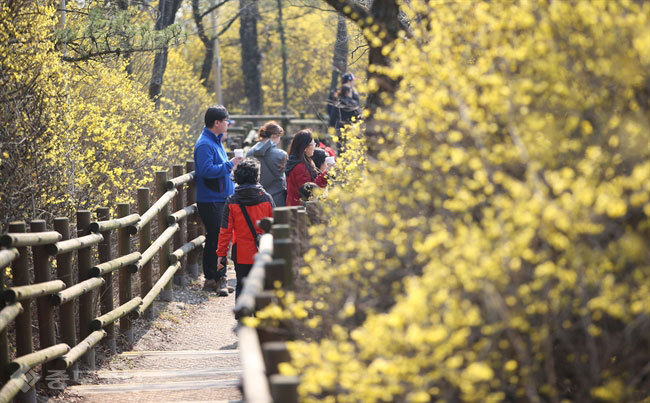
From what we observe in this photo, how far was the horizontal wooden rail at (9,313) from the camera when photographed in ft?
16.5

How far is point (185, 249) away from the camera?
990cm

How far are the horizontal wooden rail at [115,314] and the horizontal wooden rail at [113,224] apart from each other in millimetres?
653

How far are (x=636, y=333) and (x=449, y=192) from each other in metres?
0.89

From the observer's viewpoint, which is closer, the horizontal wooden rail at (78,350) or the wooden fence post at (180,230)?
the horizontal wooden rail at (78,350)

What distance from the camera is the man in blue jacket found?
29.5ft

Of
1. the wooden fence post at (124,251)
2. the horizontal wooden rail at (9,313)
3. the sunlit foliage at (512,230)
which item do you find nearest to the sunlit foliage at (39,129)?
the wooden fence post at (124,251)

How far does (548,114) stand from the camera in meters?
3.16

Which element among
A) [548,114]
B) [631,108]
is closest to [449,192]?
[548,114]

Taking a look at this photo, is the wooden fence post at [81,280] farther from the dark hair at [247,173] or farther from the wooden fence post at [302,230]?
the wooden fence post at [302,230]

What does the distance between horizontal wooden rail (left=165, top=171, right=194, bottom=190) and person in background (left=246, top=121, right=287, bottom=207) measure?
35.5 inches

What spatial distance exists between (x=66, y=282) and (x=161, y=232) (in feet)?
9.33

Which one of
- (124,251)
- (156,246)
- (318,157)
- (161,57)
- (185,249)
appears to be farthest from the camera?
(161,57)

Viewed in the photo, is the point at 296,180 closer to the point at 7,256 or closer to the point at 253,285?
the point at 7,256

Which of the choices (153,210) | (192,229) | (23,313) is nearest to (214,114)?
(153,210)
